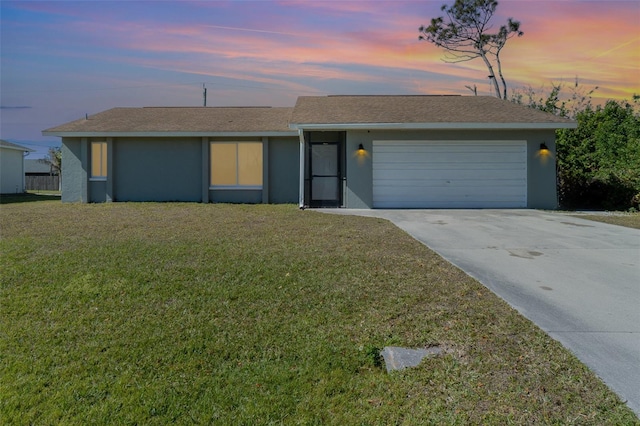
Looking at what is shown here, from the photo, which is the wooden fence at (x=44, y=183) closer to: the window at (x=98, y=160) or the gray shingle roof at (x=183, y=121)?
the gray shingle roof at (x=183, y=121)

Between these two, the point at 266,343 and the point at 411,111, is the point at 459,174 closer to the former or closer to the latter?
the point at 411,111

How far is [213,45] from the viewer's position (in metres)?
15.3

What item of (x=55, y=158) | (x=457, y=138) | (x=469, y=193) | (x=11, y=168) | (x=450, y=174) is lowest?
(x=469, y=193)

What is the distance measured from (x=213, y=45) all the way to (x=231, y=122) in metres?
3.28

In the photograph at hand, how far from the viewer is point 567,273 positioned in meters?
5.01

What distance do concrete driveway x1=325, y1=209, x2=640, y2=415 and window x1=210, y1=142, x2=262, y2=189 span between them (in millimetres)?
6283

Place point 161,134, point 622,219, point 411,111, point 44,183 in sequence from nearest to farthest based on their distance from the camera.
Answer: point 622,219 → point 411,111 → point 161,134 → point 44,183

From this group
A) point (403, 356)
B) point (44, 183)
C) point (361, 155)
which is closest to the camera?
point (403, 356)

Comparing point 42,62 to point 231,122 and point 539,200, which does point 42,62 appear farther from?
point 539,200

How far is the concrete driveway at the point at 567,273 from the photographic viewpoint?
2988 millimetres

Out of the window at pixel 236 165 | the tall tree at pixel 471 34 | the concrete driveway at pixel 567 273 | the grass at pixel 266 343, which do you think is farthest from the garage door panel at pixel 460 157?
the tall tree at pixel 471 34

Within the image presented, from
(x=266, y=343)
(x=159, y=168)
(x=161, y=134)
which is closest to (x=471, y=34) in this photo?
(x=161, y=134)

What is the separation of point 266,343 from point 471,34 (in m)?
26.5

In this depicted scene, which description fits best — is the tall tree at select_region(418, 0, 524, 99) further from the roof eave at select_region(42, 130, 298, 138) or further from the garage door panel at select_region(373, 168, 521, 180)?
the roof eave at select_region(42, 130, 298, 138)
